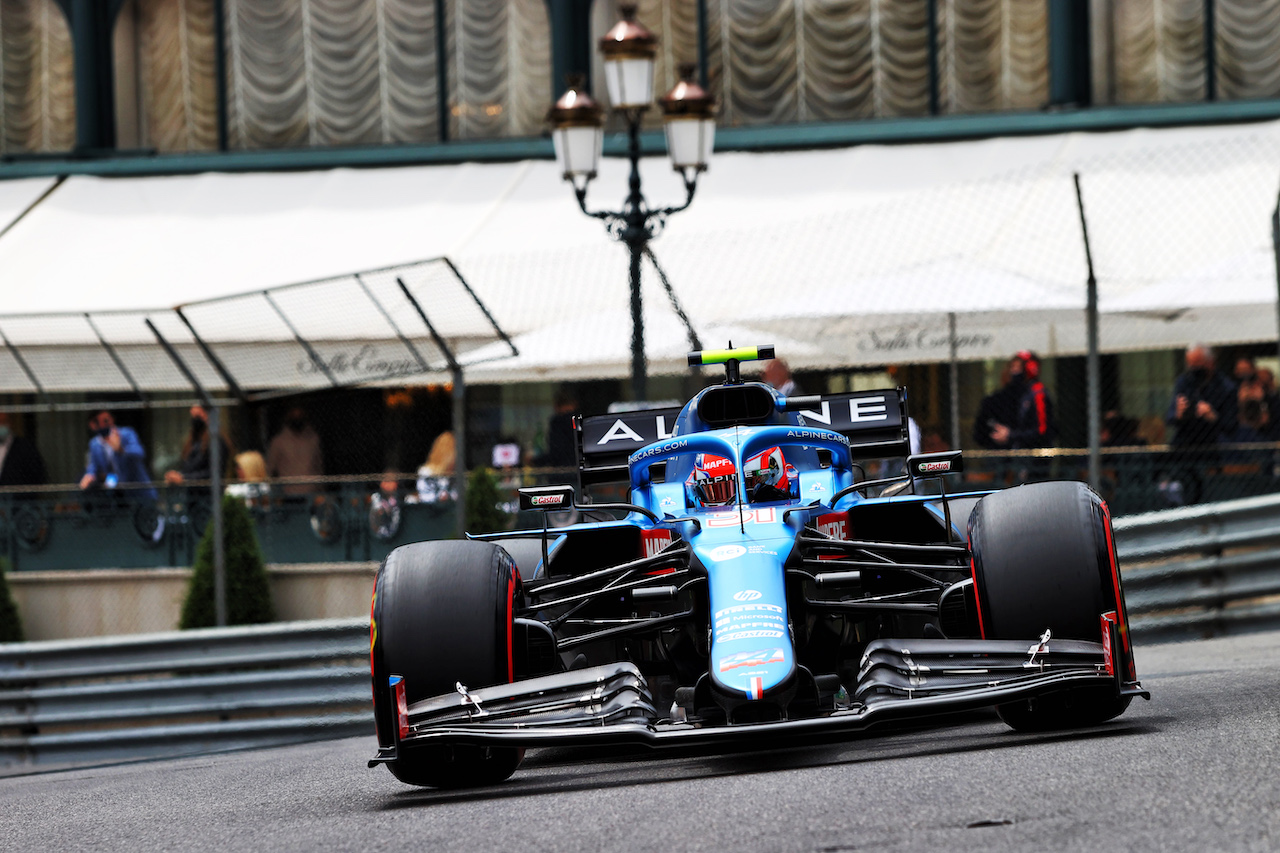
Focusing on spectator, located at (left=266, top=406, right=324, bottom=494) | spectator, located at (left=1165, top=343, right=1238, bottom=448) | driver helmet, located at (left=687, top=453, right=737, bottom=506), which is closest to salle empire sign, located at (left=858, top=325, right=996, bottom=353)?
spectator, located at (left=1165, top=343, right=1238, bottom=448)

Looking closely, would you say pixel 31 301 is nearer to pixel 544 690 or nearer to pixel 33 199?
pixel 33 199

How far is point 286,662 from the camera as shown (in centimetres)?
919

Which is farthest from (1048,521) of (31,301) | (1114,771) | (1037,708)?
(31,301)

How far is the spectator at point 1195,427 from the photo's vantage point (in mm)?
9578

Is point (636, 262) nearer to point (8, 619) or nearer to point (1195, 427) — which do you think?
point (1195, 427)

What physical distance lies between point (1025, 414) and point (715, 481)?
4874mm

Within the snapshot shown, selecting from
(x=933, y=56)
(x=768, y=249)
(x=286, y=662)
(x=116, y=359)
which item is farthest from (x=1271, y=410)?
(x=933, y=56)

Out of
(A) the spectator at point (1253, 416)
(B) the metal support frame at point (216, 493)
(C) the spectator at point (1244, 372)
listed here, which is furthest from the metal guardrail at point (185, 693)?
(C) the spectator at point (1244, 372)

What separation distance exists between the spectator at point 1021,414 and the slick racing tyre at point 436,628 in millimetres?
5618

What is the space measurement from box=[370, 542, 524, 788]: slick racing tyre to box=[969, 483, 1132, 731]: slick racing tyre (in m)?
1.52

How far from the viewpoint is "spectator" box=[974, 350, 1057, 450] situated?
1031 centimetres

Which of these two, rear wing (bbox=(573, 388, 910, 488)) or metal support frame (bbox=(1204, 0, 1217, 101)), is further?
metal support frame (bbox=(1204, 0, 1217, 101))

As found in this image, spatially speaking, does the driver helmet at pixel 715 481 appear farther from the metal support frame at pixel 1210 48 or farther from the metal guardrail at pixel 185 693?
the metal support frame at pixel 1210 48

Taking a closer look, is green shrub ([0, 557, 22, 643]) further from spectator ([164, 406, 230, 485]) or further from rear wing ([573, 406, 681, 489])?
rear wing ([573, 406, 681, 489])
